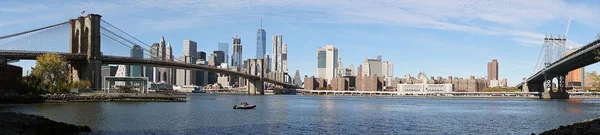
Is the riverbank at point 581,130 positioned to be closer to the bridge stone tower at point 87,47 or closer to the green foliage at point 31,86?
the green foliage at point 31,86

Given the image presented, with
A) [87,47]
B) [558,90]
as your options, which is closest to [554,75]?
[558,90]

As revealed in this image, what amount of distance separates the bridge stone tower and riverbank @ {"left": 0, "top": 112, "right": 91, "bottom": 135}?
7393cm

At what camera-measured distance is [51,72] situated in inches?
3661

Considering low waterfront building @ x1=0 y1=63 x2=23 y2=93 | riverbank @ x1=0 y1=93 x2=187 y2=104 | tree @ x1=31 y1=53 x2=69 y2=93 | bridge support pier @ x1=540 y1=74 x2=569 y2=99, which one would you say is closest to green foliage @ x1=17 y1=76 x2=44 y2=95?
tree @ x1=31 y1=53 x2=69 y2=93

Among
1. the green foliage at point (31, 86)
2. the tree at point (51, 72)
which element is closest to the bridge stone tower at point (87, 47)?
the tree at point (51, 72)

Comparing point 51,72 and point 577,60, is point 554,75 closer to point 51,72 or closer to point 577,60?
point 577,60

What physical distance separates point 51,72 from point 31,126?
65.4 metres

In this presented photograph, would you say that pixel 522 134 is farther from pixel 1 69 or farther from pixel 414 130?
pixel 1 69

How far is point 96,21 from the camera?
10944cm

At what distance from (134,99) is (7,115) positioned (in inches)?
2222

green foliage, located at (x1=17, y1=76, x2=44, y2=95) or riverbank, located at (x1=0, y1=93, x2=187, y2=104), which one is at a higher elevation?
green foliage, located at (x1=17, y1=76, x2=44, y2=95)

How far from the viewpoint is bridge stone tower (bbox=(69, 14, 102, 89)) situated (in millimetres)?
107000

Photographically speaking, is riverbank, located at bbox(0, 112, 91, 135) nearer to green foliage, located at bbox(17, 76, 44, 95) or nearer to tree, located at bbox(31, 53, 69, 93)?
green foliage, located at bbox(17, 76, 44, 95)

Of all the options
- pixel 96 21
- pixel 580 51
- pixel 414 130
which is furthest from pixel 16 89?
pixel 580 51
